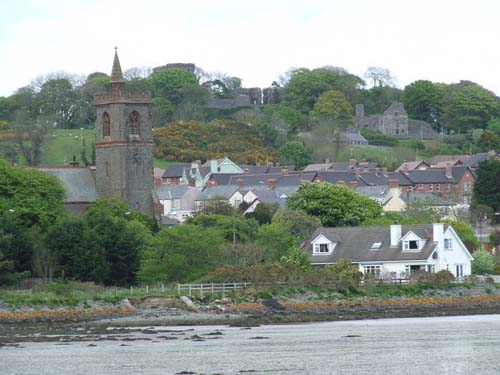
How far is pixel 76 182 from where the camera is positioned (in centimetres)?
10225

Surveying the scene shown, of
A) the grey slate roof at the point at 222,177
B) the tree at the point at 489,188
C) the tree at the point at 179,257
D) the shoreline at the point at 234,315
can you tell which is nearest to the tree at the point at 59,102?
the grey slate roof at the point at 222,177

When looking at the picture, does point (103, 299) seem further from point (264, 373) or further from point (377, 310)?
point (264, 373)

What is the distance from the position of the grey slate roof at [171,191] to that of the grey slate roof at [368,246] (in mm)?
54214

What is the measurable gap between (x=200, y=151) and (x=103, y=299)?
346 ft

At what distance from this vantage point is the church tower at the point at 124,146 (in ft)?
339

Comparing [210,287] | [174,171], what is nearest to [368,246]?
[210,287]

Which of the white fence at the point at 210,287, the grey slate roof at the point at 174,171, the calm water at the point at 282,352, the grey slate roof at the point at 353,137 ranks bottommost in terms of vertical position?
the calm water at the point at 282,352

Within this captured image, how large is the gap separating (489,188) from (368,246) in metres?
45.0

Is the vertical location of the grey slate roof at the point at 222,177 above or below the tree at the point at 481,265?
above

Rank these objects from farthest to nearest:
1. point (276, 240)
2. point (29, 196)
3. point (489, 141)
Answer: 1. point (489, 141)
2. point (29, 196)
3. point (276, 240)

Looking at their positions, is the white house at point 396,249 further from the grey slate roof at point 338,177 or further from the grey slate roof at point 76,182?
the grey slate roof at point 338,177

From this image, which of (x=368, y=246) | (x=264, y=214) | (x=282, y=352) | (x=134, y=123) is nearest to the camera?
(x=282, y=352)

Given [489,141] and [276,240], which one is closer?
[276,240]

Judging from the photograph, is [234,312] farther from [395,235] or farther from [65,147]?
[65,147]
